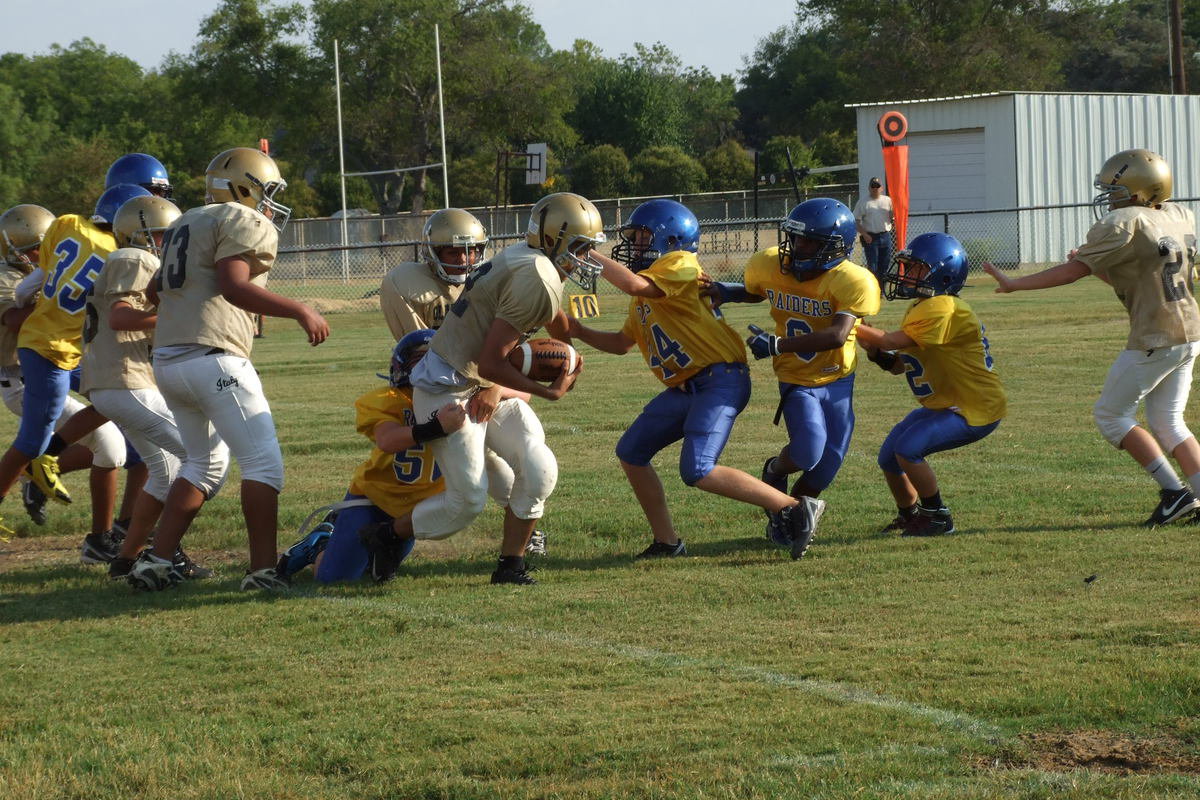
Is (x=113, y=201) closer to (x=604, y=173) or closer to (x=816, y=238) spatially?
(x=816, y=238)

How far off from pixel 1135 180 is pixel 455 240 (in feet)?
10.7

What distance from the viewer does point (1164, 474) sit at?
6879 mm

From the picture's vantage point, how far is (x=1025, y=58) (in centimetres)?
5753

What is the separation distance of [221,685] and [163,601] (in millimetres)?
1422

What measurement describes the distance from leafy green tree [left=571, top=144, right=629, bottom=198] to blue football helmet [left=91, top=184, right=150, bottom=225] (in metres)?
46.5

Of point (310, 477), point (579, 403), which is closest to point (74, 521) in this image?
point (310, 477)

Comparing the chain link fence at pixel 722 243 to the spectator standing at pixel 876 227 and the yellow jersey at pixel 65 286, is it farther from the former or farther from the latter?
the yellow jersey at pixel 65 286

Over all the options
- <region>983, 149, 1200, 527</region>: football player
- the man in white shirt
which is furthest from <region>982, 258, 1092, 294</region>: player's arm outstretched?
the man in white shirt

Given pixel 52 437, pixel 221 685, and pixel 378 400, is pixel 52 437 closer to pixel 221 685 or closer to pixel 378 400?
A: pixel 378 400

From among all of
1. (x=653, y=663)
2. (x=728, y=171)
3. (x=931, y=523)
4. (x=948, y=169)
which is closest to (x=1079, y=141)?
(x=948, y=169)

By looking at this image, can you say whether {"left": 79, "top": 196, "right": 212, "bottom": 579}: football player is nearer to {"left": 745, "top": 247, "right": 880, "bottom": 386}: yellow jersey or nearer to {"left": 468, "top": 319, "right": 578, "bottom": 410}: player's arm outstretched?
{"left": 468, "top": 319, "right": 578, "bottom": 410}: player's arm outstretched

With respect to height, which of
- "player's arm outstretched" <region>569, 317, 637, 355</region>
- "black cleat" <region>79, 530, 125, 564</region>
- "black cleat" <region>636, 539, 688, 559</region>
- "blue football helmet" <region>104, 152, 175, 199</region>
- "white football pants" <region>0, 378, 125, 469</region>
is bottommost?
"black cleat" <region>636, 539, 688, 559</region>

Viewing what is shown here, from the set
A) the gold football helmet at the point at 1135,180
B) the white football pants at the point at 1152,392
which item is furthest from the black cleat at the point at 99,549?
the gold football helmet at the point at 1135,180

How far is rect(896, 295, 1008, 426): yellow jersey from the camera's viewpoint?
276 inches
